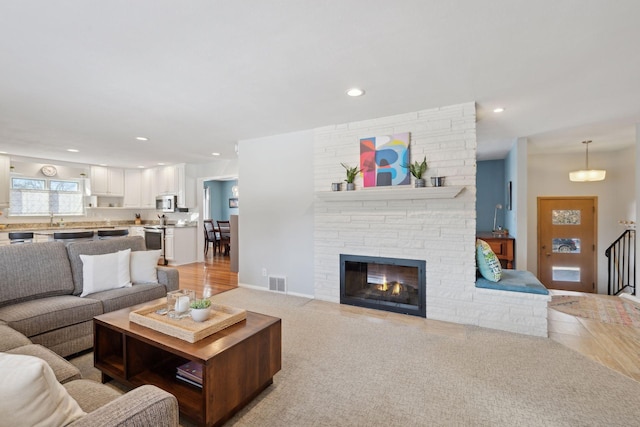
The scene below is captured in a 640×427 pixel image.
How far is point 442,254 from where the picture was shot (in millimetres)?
3359

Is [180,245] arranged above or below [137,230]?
below

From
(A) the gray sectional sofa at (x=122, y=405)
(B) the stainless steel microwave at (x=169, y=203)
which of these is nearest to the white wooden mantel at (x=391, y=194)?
(A) the gray sectional sofa at (x=122, y=405)

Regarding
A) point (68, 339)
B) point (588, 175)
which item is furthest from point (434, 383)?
point (588, 175)

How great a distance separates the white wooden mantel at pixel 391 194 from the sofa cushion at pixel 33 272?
2715mm

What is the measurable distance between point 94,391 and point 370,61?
2.57m

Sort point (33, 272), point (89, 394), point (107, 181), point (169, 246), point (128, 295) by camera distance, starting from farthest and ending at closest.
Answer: point (107, 181), point (169, 246), point (128, 295), point (33, 272), point (89, 394)

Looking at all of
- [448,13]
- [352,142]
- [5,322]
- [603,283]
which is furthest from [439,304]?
[603,283]

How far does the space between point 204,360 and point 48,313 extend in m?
1.64

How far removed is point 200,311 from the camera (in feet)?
6.41

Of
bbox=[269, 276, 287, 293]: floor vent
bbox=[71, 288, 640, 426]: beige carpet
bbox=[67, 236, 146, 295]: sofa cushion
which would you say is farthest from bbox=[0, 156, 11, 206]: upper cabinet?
bbox=[71, 288, 640, 426]: beige carpet

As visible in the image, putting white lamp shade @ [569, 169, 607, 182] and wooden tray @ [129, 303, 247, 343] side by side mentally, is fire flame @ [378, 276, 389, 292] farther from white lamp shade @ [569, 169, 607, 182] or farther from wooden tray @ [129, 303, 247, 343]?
white lamp shade @ [569, 169, 607, 182]

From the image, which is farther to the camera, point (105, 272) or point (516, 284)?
point (516, 284)

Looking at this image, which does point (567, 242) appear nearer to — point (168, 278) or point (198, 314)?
point (198, 314)

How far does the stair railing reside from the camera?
514 centimetres
